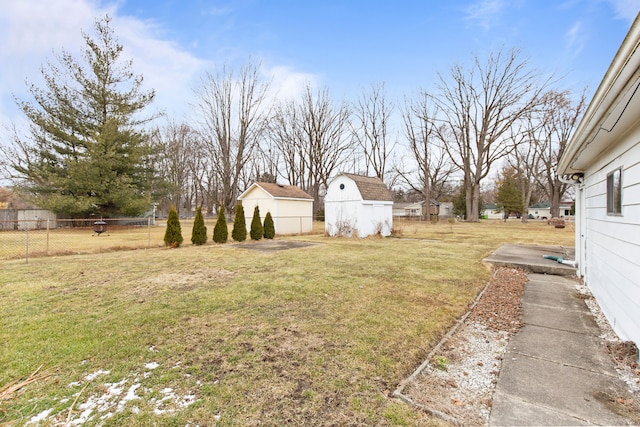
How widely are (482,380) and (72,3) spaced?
12.7 meters

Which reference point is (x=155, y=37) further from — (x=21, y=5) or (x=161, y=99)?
(x=161, y=99)

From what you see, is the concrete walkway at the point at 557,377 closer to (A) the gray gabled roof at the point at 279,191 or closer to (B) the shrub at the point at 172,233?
(B) the shrub at the point at 172,233

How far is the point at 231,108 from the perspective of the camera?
25.6 metres

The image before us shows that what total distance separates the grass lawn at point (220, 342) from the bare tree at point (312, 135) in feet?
83.4

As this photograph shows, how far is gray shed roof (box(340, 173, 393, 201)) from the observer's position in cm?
1462

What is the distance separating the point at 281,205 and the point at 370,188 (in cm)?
527

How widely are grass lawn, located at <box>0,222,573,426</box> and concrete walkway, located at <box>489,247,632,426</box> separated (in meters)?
0.69

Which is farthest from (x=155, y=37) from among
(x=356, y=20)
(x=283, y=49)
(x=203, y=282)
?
(x=203, y=282)

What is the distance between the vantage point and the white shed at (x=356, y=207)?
14.5 meters

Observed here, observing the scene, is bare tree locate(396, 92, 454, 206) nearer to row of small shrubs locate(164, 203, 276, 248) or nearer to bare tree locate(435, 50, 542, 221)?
bare tree locate(435, 50, 542, 221)

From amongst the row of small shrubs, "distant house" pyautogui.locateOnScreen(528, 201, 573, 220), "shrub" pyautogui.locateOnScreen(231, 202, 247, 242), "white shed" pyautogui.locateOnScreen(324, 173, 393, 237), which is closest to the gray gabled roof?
the row of small shrubs

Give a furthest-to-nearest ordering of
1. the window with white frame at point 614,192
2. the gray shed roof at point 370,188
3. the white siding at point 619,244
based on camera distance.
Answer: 1. the gray shed roof at point 370,188
2. the window with white frame at point 614,192
3. the white siding at point 619,244

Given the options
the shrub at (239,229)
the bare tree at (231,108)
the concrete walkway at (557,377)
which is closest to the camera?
the concrete walkway at (557,377)

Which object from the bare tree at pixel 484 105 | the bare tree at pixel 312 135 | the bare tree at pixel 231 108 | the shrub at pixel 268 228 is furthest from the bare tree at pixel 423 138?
the shrub at pixel 268 228
